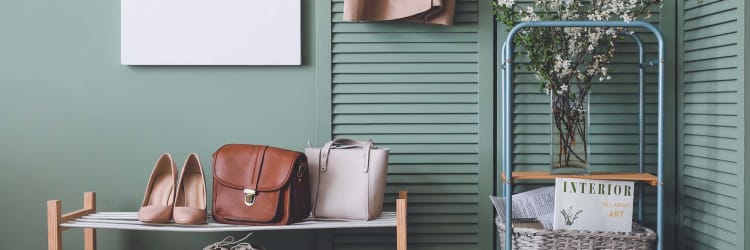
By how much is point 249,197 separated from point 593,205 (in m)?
1.03

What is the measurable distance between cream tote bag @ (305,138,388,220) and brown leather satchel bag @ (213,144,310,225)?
0.05 m

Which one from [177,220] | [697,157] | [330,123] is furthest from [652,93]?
[177,220]

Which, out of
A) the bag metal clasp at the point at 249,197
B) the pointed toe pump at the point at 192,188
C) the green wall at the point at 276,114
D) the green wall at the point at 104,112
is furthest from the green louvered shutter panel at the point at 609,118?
the pointed toe pump at the point at 192,188

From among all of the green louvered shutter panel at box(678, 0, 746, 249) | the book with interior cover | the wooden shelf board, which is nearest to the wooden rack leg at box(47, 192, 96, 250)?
the wooden shelf board

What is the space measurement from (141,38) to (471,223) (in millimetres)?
1316

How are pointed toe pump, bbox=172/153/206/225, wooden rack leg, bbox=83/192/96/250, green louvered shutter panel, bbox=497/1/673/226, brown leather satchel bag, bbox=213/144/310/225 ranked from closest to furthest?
brown leather satchel bag, bbox=213/144/310/225 → pointed toe pump, bbox=172/153/206/225 → wooden rack leg, bbox=83/192/96/250 → green louvered shutter panel, bbox=497/1/673/226

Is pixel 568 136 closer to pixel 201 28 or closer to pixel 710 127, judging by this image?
pixel 710 127

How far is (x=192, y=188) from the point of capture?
207cm

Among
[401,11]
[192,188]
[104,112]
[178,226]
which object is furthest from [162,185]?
[401,11]

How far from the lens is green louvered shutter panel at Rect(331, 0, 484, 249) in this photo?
7.29 feet

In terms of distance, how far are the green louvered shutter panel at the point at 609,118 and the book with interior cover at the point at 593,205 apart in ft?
1.05

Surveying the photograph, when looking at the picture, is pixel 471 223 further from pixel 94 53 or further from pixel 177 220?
pixel 94 53

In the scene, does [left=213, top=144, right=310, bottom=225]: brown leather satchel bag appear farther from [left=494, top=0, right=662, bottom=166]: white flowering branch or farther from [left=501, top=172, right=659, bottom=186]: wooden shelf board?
[left=494, top=0, right=662, bottom=166]: white flowering branch

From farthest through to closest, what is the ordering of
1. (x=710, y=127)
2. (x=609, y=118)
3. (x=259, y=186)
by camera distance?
1. (x=609, y=118)
2. (x=710, y=127)
3. (x=259, y=186)
